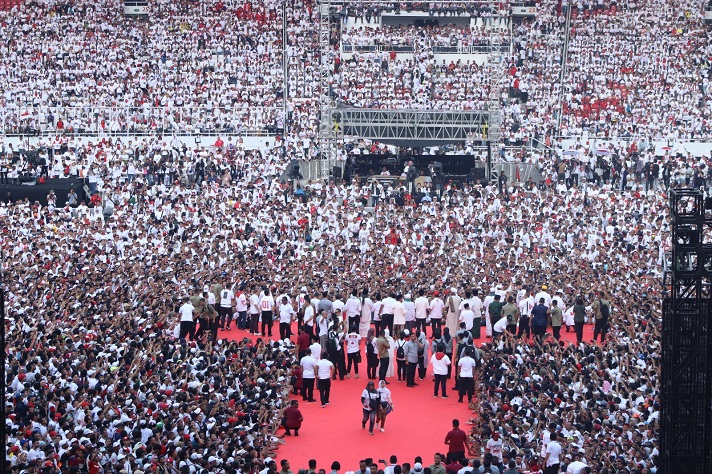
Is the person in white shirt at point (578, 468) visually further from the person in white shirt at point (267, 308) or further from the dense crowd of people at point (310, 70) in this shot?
the dense crowd of people at point (310, 70)

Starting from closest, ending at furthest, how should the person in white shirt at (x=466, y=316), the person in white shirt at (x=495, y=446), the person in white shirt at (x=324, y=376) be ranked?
the person in white shirt at (x=495, y=446) < the person in white shirt at (x=324, y=376) < the person in white shirt at (x=466, y=316)

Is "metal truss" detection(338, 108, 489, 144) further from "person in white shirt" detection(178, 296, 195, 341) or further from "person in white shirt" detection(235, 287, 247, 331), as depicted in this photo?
"person in white shirt" detection(178, 296, 195, 341)

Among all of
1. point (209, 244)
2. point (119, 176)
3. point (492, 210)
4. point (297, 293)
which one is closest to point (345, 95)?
point (119, 176)

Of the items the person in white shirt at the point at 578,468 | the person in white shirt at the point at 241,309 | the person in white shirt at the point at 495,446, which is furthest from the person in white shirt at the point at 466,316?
the person in white shirt at the point at 578,468

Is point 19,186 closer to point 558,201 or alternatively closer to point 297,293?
point 297,293

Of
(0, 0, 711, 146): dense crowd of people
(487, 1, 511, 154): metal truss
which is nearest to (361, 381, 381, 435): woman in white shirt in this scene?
(487, 1, 511, 154): metal truss
